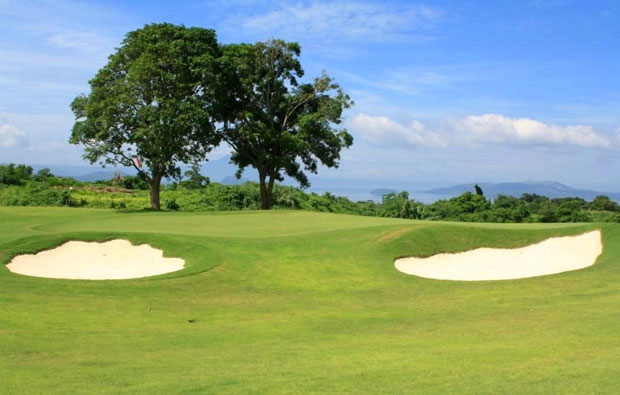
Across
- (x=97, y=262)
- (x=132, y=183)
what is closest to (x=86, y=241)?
(x=97, y=262)

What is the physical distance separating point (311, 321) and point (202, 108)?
27751 mm

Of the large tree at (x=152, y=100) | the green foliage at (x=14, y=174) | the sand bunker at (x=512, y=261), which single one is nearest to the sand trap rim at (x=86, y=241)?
the sand bunker at (x=512, y=261)

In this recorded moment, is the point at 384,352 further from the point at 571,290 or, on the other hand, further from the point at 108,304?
the point at 571,290

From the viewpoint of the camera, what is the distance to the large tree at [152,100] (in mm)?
36156

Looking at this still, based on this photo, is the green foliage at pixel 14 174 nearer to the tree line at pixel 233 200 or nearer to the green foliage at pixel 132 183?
the tree line at pixel 233 200

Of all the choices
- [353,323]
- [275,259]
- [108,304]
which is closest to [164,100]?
[275,259]

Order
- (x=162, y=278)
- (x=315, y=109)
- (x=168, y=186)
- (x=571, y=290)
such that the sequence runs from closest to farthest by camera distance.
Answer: (x=571, y=290) < (x=162, y=278) < (x=315, y=109) < (x=168, y=186)

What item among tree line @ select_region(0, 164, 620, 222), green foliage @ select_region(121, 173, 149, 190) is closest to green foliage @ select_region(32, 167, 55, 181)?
tree line @ select_region(0, 164, 620, 222)

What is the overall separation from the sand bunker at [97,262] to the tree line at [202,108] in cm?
1619

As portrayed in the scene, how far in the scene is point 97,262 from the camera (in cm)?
2000

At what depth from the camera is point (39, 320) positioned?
11.6m

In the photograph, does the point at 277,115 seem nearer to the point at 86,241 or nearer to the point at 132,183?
the point at 86,241

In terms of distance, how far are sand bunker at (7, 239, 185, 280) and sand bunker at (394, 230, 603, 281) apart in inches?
341

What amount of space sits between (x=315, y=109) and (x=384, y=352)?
118 feet
